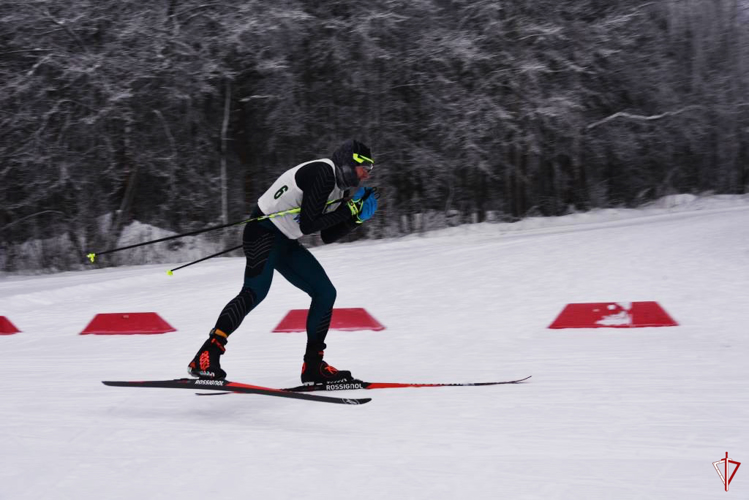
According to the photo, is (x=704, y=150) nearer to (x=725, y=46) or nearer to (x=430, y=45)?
(x=725, y=46)

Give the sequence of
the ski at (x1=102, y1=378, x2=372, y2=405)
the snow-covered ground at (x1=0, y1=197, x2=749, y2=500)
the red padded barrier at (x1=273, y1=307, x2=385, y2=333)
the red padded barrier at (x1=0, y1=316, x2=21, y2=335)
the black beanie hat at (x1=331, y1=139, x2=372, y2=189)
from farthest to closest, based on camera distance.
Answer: the red padded barrier at (x1=0, y1=316, x2=21, y2=335)
the red padded barrier at (x1=273, y1=307, x2=385, y2=333)
the black beanie hat at (x1=331, y1=139, x2=372, y2=189)
the ski at (x1=102, y1=378, x2=372, y2=405)
the snow-covered ground at (x1=0, y1=197, x2=749, y2=500)

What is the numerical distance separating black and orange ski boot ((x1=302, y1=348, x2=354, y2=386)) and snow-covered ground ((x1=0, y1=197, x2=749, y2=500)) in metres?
0.26

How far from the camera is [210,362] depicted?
4293 millimetres

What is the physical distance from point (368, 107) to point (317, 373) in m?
11.2

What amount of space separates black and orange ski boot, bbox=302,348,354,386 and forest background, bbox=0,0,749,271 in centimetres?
1019

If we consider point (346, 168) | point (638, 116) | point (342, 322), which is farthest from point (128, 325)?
point (638, 116)

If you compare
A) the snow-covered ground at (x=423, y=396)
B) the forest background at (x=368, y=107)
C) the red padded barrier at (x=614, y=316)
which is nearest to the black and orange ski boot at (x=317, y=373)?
the snow-covered ground at (x=423, y=396)

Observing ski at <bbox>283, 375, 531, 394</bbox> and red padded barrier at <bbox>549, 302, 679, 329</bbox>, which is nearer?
ski at <bbox>283, 375, 531, 394</bbox>

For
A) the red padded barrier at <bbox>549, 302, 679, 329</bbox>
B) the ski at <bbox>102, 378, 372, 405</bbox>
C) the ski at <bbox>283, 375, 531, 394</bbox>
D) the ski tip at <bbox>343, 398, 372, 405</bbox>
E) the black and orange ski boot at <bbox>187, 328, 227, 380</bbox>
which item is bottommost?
the red padded barrier at <bbox>549, 302, 679, 329</bbox>

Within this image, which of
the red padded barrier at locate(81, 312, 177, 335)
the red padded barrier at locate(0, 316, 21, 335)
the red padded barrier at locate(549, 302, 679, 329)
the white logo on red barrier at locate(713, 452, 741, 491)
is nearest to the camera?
the white logo on red barrier at locate(713, 452, 741, 491)

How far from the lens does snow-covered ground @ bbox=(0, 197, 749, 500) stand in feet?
10.2

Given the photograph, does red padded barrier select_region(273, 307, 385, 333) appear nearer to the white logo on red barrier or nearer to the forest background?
the white logo on red barrier

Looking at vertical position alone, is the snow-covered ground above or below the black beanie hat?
below

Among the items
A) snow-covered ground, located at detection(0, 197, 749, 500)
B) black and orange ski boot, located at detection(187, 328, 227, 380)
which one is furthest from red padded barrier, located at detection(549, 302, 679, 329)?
black and orange ski boot, located at detection(187, 328, 227, 380)
